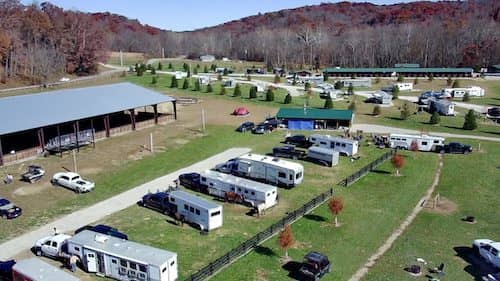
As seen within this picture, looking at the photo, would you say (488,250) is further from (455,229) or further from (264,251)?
(264,251)

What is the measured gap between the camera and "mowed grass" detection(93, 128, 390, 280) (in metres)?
26.4

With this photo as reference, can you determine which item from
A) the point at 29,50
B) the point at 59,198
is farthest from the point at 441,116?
the point at 29,50

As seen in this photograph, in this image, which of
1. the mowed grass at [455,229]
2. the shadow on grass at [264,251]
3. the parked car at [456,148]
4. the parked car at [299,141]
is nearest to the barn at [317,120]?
the parked car at [299,141]

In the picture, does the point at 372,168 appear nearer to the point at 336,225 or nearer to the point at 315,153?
the point at 315,153

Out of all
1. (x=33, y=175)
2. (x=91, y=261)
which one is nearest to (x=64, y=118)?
(x=33, y=175)

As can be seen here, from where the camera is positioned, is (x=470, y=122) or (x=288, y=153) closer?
(x=288, y=153)

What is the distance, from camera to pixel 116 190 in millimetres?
36406

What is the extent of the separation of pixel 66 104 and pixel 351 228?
34.1m

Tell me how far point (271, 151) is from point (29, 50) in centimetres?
7054

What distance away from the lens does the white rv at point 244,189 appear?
32.6 m

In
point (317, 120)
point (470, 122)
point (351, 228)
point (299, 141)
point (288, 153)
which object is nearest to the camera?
point (351, 228)

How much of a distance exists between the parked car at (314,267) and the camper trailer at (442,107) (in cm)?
4845

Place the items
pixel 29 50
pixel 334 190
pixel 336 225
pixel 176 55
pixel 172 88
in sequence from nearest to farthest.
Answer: pixel 336 225 < pixel 334 190 < pixel 172 88 < pixel 29 50 < pixel 176 55

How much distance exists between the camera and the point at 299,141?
162 ft
